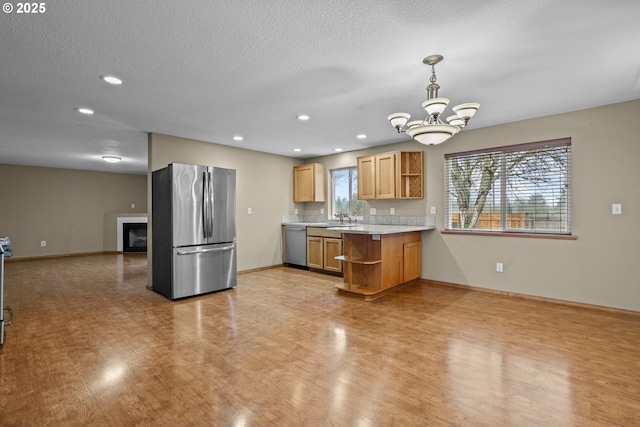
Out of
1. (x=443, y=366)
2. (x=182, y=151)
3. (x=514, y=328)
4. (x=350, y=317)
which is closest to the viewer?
(x=443, y=366)

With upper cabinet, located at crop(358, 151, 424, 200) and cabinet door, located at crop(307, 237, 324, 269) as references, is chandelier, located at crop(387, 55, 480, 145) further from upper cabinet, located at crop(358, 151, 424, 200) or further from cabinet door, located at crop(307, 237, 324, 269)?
cabinet door, located at crop(307, 237, 324, 269)

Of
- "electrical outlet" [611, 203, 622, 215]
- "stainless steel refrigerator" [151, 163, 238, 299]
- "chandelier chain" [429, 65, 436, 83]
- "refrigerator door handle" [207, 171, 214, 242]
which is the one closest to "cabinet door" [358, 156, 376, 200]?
"stainless steel refrigerator" [151, 163, 238, 299]

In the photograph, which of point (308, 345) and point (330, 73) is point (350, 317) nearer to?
point (308, 345)

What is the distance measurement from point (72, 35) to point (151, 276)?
11.7ft

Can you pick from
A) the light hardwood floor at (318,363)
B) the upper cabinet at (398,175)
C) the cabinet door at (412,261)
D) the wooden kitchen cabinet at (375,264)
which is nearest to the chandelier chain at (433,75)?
the wooden kitchen cabinet at (375,264)

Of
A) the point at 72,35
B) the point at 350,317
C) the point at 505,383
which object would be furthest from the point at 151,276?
the point at 505,383

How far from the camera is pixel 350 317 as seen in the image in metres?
3.48

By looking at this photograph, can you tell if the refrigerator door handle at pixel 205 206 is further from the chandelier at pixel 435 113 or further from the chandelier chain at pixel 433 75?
the chandelier chain at pixel 433 75

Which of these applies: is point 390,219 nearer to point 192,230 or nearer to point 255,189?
point 255,189

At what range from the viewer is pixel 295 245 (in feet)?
21.0

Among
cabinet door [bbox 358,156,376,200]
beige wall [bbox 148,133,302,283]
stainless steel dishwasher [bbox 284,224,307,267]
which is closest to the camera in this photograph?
beige wall [bbox 148,133,302,283]

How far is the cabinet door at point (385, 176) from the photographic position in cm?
520

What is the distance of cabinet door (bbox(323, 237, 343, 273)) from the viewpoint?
5645mm

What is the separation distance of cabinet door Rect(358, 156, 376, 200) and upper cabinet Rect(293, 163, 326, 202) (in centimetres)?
114
